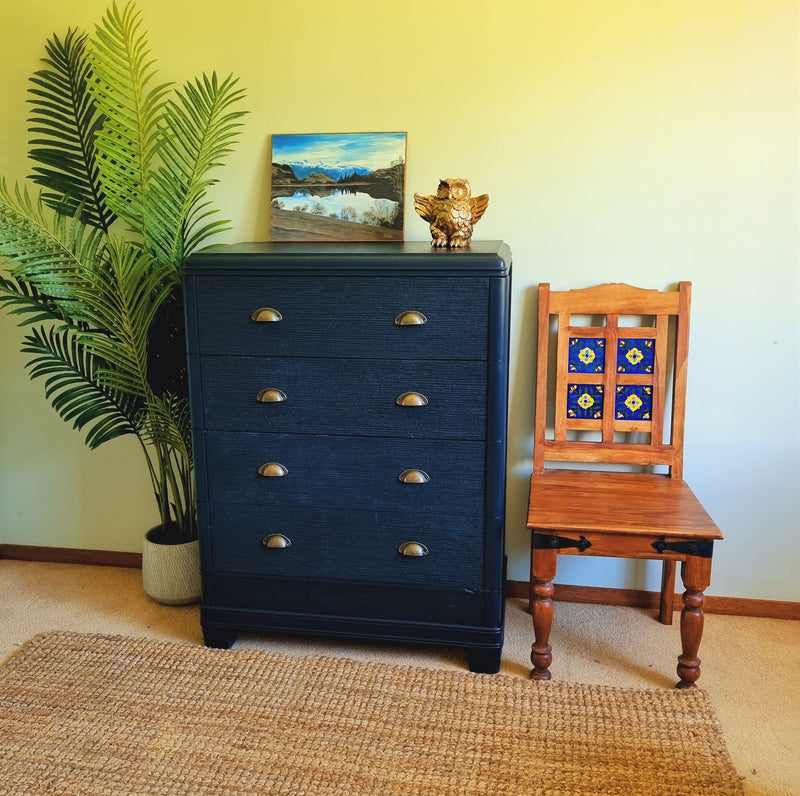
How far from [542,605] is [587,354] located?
766 millimetres

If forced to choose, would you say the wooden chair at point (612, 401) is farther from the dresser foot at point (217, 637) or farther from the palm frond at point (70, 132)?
the palm frond at point (70, 132)

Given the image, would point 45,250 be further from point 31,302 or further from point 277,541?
point 277,541

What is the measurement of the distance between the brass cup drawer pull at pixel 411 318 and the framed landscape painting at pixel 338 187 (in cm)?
53

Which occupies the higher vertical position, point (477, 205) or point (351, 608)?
point (477, 205)

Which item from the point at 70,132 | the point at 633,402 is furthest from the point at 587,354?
the point at 70,132

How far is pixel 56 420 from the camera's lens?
2.88 m

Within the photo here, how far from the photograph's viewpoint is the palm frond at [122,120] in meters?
2.32

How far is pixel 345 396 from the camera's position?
7.02ft

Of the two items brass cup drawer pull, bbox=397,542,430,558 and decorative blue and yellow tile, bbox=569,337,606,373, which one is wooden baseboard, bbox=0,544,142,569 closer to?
brass cup drawer pull, bbox=397,542,430,558

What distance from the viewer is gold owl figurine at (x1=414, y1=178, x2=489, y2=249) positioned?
2180 millimetres

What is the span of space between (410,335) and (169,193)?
90 centimetres

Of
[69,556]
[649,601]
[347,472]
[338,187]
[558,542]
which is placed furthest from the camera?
[69,556]

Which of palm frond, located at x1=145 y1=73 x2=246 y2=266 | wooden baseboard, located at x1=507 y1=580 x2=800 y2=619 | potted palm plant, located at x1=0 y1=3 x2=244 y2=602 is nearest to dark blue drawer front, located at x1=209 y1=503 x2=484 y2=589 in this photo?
potted palm plant, located at x1=0 y1=3 x2=244 y2=602

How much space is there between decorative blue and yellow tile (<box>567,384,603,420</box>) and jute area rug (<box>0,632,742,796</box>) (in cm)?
79
